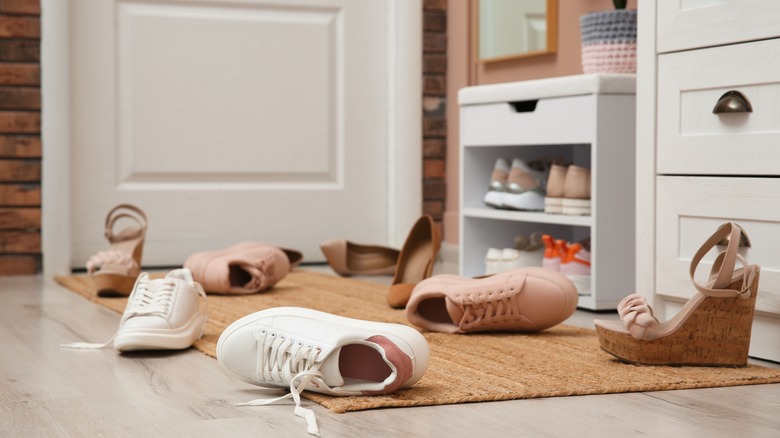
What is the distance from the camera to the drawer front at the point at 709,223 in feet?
5.74

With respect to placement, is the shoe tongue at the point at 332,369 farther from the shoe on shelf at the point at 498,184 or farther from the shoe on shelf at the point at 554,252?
the shoe on shelf at the point at 498,184

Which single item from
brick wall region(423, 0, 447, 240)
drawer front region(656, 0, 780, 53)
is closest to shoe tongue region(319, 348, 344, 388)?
drawer front region(656, 0, 780, 53)

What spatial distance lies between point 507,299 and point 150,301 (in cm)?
63

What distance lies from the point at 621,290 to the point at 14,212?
1.87 metres

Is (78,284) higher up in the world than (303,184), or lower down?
lower down

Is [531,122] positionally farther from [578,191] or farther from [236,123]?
[236,123]

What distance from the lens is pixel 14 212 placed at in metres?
3.26

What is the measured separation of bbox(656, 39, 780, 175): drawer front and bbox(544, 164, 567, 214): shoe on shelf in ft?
1.87

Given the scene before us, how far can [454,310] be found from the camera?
198 cm

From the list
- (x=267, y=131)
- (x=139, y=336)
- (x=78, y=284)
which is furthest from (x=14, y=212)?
(x=139, y=336)

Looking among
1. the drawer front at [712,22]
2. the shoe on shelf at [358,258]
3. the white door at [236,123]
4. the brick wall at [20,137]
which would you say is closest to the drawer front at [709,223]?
the drawer front at [712,22]

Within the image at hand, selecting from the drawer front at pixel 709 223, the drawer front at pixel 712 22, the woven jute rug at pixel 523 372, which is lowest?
the woven jute rug at pixel 523 372

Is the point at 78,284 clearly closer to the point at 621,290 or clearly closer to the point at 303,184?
the point at 303,184

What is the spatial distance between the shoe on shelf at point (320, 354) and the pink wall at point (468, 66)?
1.77m
